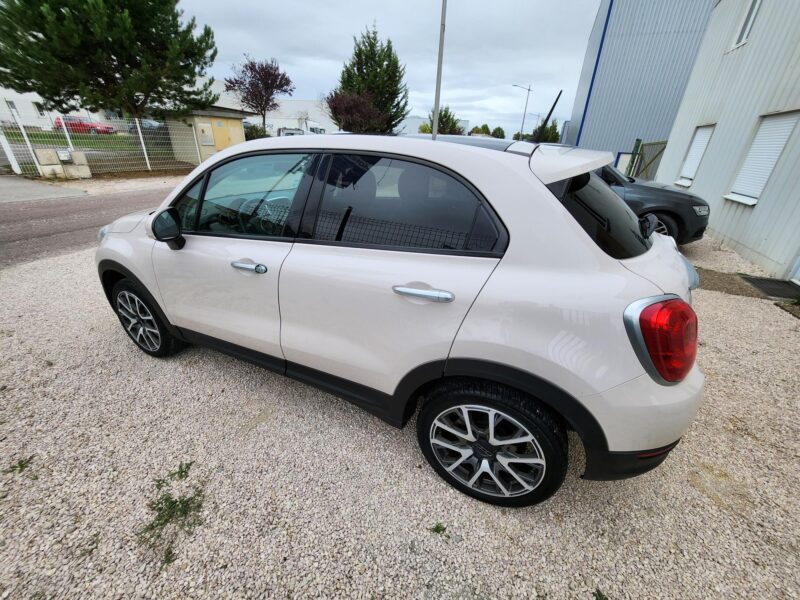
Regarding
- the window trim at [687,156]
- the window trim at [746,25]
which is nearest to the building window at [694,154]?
the window trim at [687,156]

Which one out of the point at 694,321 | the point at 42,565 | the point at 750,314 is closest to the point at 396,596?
the point at 42,565

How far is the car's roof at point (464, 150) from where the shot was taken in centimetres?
149

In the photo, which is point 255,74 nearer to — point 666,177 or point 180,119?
point 180,119

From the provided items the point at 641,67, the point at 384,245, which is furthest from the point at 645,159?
the point at 384,245

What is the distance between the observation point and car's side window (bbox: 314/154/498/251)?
59.7 inches

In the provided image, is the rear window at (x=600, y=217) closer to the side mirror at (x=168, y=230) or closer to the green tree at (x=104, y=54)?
the side mirror at (x=168, y=230)

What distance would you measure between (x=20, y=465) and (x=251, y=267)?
66.7 inches

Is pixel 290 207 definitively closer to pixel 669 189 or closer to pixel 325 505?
pixel 325 505

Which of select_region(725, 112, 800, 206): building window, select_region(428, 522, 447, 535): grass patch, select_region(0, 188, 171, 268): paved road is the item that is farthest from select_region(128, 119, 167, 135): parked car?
select_region(725, 112, 800, 206): building window

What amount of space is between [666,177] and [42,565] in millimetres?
13600

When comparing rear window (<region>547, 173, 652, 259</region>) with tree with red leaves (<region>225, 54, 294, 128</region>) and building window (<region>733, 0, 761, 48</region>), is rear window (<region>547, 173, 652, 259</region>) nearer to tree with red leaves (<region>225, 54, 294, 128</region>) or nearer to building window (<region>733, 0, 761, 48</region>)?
building window (<region>733, 0, 761, 48</region>)

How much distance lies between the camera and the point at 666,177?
33.5 ft

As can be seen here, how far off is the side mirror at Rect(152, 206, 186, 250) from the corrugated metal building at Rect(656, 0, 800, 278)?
7.41 metres

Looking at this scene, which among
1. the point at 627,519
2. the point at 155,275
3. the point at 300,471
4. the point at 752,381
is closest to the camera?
the point at 627,519
